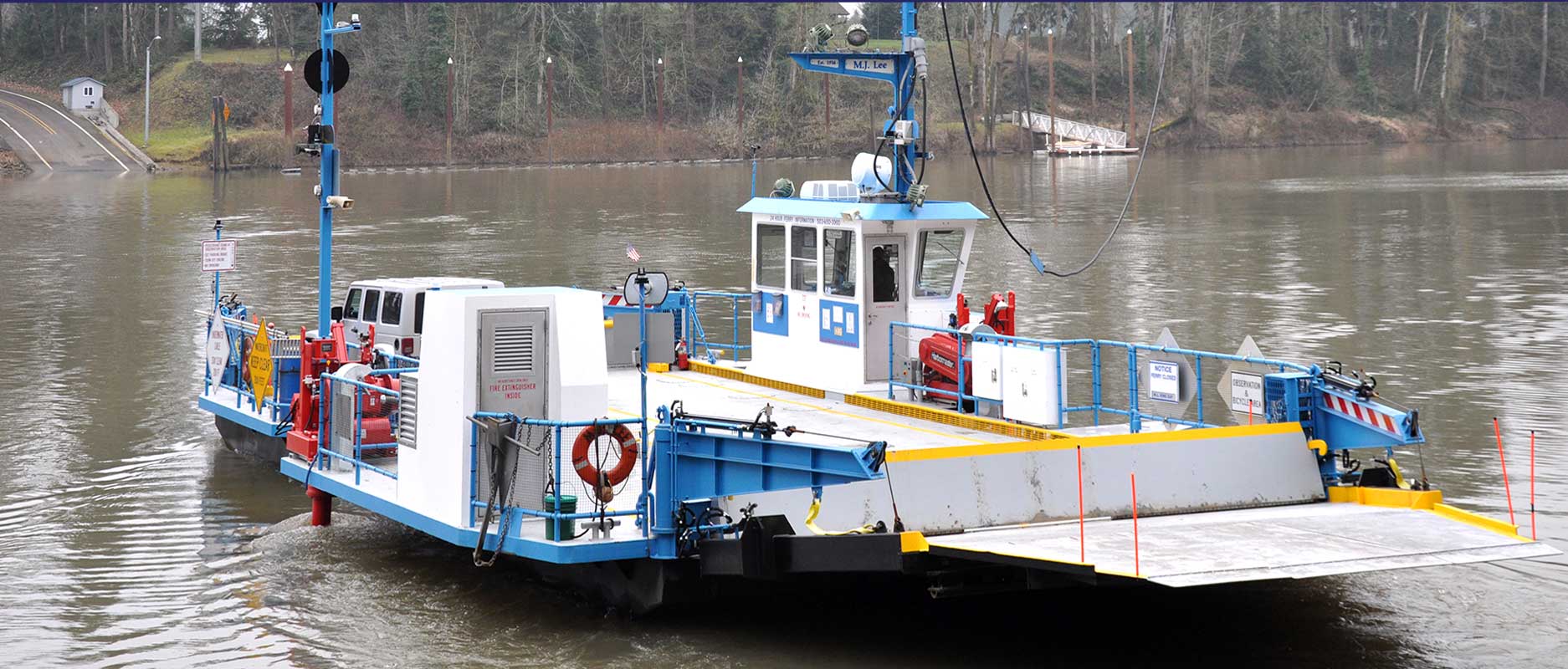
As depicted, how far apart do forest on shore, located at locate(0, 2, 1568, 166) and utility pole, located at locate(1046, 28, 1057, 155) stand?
69 centimetres

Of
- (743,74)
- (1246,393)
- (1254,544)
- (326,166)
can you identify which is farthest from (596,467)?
(743,74)

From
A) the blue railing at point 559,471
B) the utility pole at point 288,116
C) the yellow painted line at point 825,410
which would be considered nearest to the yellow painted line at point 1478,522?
the yellow painted line at point 825,410

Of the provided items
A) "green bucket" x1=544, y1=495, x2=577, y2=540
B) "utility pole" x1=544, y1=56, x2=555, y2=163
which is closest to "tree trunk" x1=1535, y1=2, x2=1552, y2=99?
"utility pole" x1=544, y1=56, x2=555, y2=163

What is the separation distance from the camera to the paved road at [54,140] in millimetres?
75812

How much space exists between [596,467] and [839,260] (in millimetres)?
5384

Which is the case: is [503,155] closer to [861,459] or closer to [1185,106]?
[1185,106]

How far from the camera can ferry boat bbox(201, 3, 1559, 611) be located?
10.4m

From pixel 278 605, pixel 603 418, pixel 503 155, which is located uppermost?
pixel 503 155

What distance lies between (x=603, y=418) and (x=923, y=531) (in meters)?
2.51

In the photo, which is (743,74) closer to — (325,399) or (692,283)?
(692,283)

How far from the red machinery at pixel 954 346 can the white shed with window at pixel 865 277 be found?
284mm

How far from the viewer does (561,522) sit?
11.2 metres

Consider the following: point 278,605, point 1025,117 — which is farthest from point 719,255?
point 1025,117

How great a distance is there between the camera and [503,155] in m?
91.6
